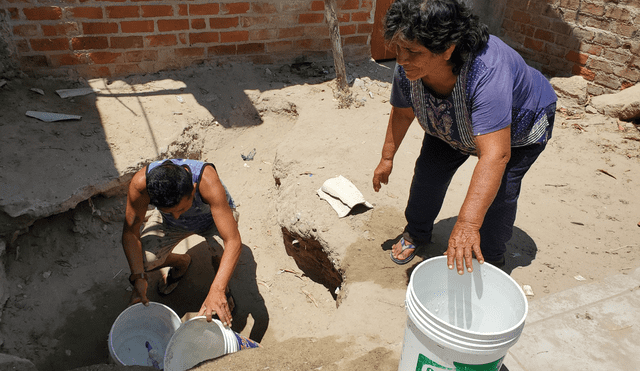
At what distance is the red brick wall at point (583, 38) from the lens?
5.15 m

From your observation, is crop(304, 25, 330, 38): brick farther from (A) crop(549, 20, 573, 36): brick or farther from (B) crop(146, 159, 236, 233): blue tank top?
(B) crop(146, 159, 236, 233): blue tank top

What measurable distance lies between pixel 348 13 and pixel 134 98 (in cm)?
264

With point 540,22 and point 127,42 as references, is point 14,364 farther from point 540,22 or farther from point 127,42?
point 540,22

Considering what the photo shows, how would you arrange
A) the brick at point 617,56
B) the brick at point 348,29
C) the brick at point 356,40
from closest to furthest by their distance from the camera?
1. the brick at point 617,56
2. the brick at point 348,29
3. the brick at point 356,40

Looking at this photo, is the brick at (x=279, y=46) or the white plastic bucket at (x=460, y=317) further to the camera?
the brick at (x=279, y=46)

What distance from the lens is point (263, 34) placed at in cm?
526

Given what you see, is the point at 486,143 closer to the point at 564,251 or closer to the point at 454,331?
the point at 454,331

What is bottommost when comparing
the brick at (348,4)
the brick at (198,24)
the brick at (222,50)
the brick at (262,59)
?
the brick at (262,59)

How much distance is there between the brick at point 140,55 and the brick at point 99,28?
263mm

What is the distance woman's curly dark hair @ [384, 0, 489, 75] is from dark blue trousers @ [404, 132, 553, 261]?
748mm

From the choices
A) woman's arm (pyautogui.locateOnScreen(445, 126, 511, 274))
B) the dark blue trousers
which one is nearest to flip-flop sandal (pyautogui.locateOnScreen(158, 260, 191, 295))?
the dark blue trousers

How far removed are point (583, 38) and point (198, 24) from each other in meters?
4.54

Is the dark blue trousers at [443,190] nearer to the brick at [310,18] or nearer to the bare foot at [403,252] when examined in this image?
the bare foot at [403,252]

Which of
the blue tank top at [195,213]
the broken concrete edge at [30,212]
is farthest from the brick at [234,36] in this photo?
the blue tank top at [195,213]
